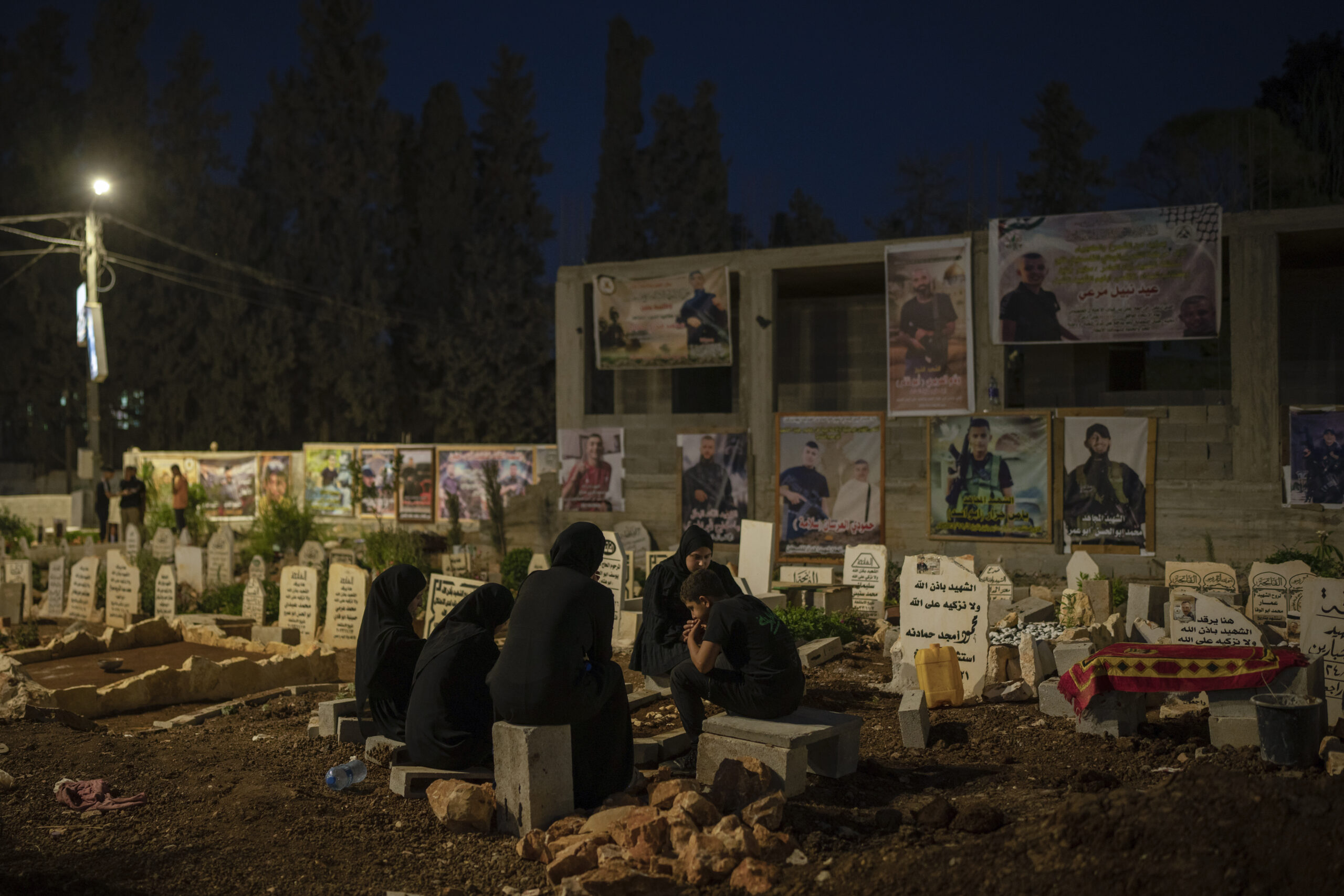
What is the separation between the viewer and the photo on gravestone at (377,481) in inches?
958

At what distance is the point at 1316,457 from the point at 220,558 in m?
15.1

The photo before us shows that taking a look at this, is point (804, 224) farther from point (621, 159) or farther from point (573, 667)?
point (573, 667)

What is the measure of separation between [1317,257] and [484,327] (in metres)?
28.6

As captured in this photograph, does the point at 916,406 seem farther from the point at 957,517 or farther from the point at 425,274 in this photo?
the point at 425,274

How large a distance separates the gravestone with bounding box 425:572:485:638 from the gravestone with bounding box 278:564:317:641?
2.67 m

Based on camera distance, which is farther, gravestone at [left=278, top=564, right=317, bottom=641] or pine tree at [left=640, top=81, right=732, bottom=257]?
pine tree at [left=640, top=81, right=732, bottom=257]

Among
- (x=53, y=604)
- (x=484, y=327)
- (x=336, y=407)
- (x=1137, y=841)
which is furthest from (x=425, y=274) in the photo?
(x=1137, y=841)

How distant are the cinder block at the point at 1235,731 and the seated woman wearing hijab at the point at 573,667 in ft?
12.0

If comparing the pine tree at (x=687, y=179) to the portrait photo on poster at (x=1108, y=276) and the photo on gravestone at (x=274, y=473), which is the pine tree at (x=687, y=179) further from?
the portrait photo on poster at (x=1108, y=276)

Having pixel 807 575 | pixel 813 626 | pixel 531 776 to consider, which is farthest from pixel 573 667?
pixel 807 575

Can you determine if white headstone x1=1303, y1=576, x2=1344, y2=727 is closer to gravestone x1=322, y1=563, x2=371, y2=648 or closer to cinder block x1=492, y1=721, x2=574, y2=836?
cinder block x1=492, y1=721, x2=574, y2=836

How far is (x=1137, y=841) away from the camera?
14.4 feet

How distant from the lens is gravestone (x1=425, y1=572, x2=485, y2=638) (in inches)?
381

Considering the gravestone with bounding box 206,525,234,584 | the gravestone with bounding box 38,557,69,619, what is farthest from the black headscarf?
the gravestone with bounding box 38,557,69,619
